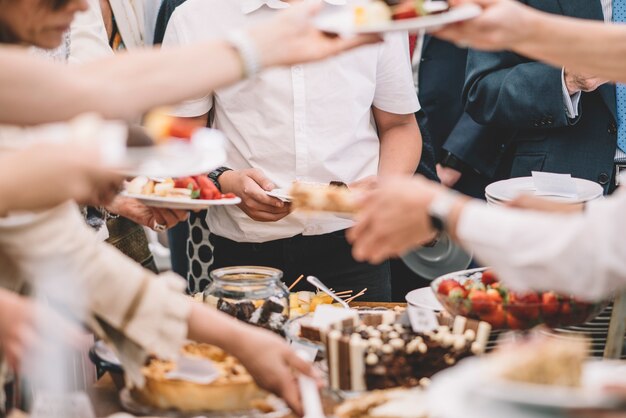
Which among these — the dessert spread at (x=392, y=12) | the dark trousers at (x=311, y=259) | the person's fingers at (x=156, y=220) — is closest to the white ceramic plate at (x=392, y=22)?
the dessert spread at (x=392, y=12)

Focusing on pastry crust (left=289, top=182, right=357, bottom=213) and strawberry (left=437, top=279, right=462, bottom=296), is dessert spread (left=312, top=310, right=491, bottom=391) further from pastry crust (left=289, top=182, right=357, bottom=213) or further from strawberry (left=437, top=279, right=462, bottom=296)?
pastry crust (left=289, top=182, right=357, bottom=213)

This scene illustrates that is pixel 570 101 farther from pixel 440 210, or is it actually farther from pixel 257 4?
pixel 440 210

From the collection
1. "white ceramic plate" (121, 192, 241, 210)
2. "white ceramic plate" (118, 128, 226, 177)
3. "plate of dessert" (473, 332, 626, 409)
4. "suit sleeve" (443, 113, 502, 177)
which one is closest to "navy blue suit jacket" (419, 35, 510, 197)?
"suit sleeve" (443, 113, 502, 177)

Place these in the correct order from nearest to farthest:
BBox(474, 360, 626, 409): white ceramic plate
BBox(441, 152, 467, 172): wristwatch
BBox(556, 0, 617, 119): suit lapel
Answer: BBox(474, 360, 626, 409): white ceramic plate → BBox(556, 0, 617, 119): suit lapel → BBox(441, 152, 467, 172): wristwatch

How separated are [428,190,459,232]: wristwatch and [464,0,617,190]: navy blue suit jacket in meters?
1.90

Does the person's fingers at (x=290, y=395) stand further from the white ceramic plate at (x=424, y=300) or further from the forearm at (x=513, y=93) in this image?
the forearm at (x=513, y=93)

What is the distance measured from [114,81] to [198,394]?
0.72 meters

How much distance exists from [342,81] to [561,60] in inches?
39.3

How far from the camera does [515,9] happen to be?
235 cm

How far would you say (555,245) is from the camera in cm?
172

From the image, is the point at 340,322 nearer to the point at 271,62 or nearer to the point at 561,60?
the point at 271,62

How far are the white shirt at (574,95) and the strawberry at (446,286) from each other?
54.4 inches

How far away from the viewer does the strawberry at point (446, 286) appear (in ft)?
7.92

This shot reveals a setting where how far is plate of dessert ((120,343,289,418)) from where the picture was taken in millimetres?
2076
